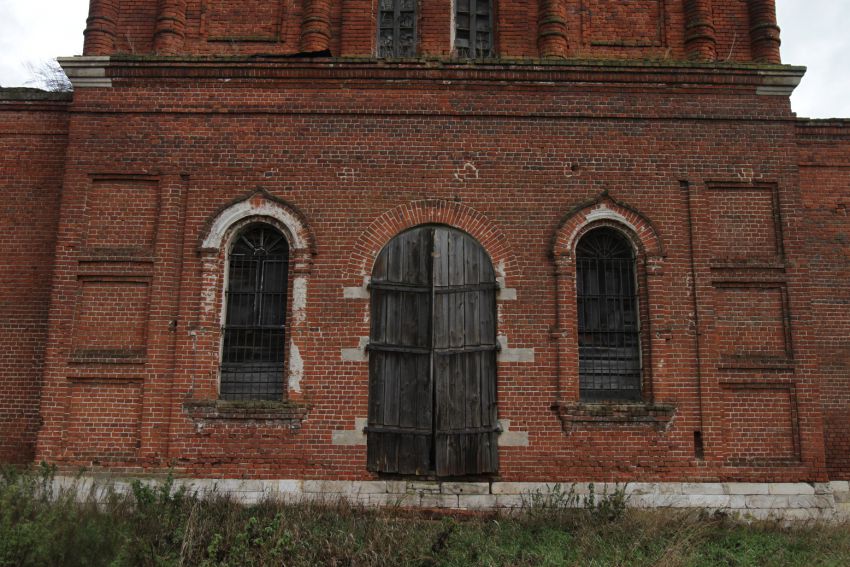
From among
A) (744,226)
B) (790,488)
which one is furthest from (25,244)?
(790,488)

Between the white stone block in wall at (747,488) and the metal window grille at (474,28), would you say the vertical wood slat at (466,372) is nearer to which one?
the metal window grille at (474,28)

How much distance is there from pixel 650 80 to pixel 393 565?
774 centimetres

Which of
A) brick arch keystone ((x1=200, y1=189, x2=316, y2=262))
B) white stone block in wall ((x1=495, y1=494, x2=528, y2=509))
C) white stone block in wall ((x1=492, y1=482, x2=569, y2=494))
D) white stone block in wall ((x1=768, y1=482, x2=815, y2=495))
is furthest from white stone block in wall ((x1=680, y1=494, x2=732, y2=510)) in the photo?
brick arch keystone ((x1=200, y1=189, x2=316, y2=262))

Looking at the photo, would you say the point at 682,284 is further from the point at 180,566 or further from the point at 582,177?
the point at 180,566

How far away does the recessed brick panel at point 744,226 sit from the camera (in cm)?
1127

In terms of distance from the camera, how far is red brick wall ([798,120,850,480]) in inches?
464

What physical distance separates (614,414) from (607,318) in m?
1.38

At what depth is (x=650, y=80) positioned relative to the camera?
11.6 meters

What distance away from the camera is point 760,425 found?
10.8 m

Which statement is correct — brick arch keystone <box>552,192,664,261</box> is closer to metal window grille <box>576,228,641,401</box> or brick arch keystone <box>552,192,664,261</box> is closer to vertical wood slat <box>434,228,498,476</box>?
metal window grille <box>576,228,641,401</box>

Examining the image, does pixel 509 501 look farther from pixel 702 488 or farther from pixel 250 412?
pixel 250 412

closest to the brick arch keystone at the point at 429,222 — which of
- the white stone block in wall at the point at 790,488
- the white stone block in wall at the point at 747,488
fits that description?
the white stone block in wall at the point at 747,488

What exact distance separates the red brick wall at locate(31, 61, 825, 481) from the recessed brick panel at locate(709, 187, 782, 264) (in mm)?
30

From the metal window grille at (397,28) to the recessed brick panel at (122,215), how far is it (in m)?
4.06
